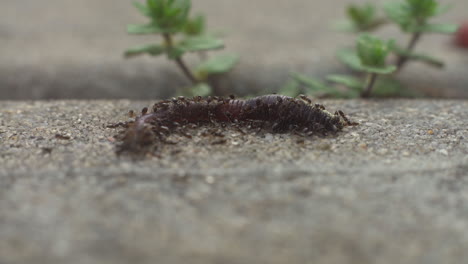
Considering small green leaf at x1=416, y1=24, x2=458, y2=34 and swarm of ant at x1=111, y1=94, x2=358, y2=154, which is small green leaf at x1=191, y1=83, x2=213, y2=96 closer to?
swarm of ant at x1=111, y1=94, x2=358, y2=154

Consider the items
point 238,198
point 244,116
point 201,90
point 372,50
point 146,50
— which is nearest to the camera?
point 238,198

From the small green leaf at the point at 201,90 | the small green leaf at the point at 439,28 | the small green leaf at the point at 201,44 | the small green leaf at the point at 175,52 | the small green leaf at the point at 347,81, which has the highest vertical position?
the small green leaf at the point at 439,28

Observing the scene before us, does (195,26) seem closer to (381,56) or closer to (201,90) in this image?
(201,90)

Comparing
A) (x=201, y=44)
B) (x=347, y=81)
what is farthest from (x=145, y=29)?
(x=347, y=81)

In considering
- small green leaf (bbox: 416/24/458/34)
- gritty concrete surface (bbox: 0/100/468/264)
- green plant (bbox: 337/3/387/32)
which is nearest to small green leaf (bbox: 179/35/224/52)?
gritty concrete surface (bbox: 0/100/468/264)

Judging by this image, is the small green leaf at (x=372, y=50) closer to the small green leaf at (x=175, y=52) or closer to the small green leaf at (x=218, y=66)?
the small green leaf at (x=218, y=66)

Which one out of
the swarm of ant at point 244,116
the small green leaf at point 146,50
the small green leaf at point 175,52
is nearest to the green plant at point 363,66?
the swarm of ant at point 244,116

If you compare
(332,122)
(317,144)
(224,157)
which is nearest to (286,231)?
(224,157)
